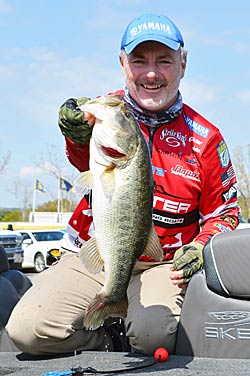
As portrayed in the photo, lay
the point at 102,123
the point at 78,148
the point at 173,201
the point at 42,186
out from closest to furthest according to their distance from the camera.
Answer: the point at 102,123
the point at 78,148
the point at 173,201
the point at 42,186

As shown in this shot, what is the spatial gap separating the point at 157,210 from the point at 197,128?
23.2 inches

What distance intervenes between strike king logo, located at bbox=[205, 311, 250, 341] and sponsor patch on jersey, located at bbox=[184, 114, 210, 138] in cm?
119

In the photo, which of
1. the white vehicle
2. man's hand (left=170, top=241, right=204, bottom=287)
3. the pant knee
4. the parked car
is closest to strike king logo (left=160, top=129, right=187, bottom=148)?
man's hand (left=170, top=241, right=204, bottom=287)

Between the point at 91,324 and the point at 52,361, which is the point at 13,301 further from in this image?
the point at 91,324

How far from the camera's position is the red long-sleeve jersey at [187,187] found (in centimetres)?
335

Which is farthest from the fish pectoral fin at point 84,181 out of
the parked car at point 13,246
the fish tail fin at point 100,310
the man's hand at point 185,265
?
the parked car at point 13,246

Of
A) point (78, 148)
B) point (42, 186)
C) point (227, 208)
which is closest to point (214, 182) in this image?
point (227, 208)

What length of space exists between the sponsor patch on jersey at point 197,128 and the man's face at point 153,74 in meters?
0.19

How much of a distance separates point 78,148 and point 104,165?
41 cm

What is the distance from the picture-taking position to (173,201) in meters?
3.35

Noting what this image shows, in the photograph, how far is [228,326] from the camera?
2717mm

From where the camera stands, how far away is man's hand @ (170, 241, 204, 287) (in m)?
2.94

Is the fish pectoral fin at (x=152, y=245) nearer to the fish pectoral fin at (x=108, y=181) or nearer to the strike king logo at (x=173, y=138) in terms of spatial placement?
the fish pectoral fin at (x=108, y=181)

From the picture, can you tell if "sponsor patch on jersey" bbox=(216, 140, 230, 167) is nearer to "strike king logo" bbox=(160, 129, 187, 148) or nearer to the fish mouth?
"strike king logo" bbox=(160, 129, 187, 148)
